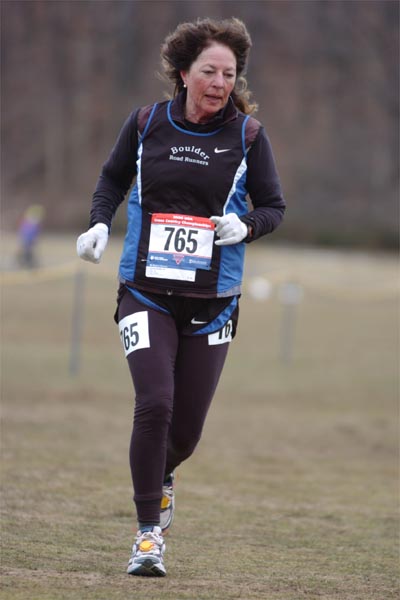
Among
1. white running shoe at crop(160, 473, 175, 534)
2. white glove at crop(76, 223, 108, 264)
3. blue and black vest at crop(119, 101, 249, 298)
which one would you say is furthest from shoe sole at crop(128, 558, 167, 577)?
white glove at crop(76, 223, 108, 264)

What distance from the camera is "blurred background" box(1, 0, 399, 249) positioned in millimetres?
61938

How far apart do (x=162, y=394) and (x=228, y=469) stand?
13.5 ft

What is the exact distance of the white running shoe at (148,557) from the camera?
14.5 feet

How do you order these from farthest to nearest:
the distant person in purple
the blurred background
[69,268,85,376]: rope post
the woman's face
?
the blurred background, the distant person in purple, [69,268,85,376]: rope post, the woman's face

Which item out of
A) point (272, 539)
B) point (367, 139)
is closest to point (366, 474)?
point (272, 539)

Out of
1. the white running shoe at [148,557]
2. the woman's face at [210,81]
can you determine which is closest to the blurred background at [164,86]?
the woman's face at [210,81]

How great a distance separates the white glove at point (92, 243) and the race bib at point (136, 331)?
0.31m

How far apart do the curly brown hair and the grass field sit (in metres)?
2.12

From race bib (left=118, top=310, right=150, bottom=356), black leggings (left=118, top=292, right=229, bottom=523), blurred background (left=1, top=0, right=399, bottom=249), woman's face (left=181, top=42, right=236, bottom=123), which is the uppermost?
blurred background (left=1, top=0, right=399, bottom=249)

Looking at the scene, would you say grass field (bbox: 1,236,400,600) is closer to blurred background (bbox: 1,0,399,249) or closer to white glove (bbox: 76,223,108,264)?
white glove (bbox: 76,223,108,264)

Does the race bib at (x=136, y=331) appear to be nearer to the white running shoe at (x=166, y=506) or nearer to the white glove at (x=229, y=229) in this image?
the white glove at (x=229, y=229)

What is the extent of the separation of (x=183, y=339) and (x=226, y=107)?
1.03 meters

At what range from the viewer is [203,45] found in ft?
15.7

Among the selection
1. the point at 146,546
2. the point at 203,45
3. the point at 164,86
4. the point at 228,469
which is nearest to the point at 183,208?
the point at 203,45
